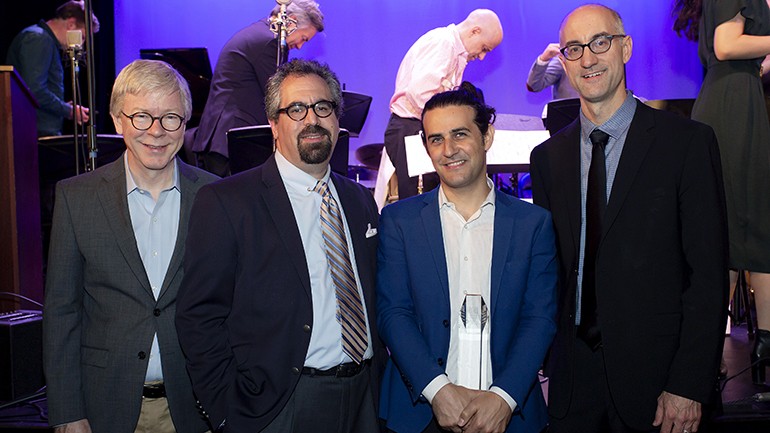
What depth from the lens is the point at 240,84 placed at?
5152 mm

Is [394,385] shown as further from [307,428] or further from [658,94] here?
[658,94]

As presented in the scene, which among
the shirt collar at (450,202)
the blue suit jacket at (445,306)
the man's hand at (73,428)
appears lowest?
the man's hand at (73,428)

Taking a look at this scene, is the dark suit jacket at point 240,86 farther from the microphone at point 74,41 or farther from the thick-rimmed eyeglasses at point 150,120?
the thick-rimmed eyeglasses at point 150,120

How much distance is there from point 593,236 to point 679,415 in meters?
0.61

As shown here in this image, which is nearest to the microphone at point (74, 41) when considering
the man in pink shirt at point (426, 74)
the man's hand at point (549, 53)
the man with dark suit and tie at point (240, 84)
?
the man with dark suit and tie at point (240, 84)

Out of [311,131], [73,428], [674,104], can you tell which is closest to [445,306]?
[311,131]

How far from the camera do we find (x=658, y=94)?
8.55m

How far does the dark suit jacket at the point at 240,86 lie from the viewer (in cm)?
509

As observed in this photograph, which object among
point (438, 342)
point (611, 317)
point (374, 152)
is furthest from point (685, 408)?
point (374, 152)

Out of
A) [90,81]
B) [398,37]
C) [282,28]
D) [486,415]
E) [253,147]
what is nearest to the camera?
[486,415]

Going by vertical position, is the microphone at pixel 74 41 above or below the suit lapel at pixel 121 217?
above

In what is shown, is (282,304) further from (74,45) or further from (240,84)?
(74,45)

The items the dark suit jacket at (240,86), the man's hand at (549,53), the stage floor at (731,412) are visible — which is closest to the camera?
the stage floor at (731,412)

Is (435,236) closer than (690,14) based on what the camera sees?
Yes
